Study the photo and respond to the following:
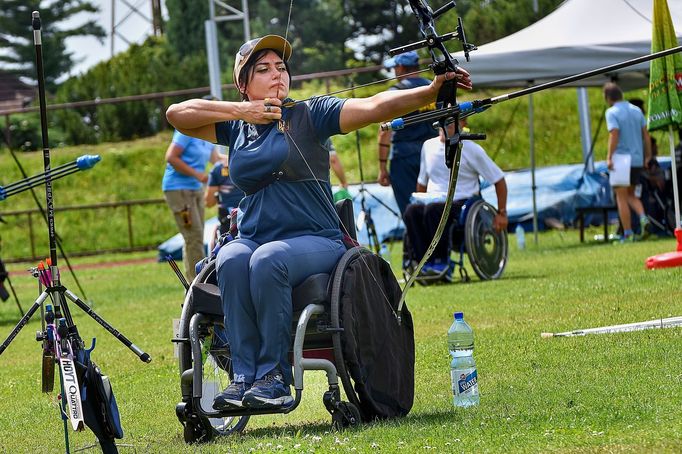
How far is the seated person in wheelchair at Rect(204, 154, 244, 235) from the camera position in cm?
1265

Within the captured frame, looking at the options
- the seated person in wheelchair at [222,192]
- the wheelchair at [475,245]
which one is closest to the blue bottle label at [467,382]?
the seated person in wheelchair at [222,192]

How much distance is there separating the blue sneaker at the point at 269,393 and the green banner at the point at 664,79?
7201 millimetres

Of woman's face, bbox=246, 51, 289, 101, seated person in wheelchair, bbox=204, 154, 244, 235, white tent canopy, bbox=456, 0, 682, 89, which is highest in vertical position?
white tent canopy, bbox=456, 0, 682, 89

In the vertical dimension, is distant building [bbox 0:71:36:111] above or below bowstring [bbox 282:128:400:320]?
above

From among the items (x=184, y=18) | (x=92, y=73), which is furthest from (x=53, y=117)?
(x=184, y=18)

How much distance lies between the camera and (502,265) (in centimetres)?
1311

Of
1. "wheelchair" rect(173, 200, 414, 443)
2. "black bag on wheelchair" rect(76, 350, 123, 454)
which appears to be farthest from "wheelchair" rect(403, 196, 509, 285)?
"black bag on wheelchair" rect(76, 350, 123, 454)

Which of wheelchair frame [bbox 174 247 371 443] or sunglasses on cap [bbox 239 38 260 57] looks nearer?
wheelchair frame [bbox 174 247 371 443]

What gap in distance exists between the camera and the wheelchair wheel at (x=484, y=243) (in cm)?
1267

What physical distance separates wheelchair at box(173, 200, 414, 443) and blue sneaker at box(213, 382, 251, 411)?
0.13 ft

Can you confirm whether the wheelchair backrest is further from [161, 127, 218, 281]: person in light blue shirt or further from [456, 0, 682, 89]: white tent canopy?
[456, 0, 682, 89]: white tent canopy

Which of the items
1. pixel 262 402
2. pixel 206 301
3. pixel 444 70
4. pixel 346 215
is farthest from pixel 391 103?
pixel 262 402

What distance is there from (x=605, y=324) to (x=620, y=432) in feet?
11.1

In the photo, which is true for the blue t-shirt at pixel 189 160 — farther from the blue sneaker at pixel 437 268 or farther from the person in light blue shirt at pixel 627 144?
the person in light blue shirt at pixel 627 144
